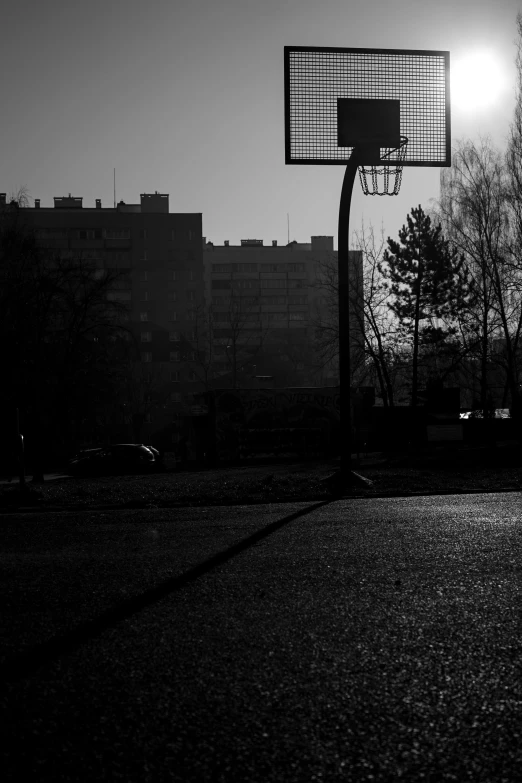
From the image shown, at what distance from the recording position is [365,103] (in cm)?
1641

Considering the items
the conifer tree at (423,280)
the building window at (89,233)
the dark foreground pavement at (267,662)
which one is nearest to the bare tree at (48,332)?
the conifer tree at (423,280)

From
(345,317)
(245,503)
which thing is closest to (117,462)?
(345,317)

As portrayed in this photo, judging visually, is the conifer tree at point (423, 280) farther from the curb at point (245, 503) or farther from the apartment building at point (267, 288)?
the apartment building at point (267, 288)

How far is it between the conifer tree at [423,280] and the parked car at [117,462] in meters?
21.2

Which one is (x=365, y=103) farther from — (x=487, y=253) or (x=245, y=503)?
(x=487, y=253)

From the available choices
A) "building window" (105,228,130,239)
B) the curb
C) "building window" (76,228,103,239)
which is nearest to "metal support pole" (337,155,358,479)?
the curb

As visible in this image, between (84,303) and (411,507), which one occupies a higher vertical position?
(84,303)

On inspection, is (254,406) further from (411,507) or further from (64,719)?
(64,719)

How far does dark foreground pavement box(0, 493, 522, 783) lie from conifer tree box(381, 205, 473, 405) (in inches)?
1702

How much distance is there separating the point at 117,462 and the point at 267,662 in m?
33.0

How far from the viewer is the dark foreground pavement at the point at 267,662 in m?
3.21

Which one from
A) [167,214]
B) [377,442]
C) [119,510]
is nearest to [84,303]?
[377,442]

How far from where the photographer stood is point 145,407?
77000 millimetres

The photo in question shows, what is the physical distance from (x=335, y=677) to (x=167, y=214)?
10540 centimetres
